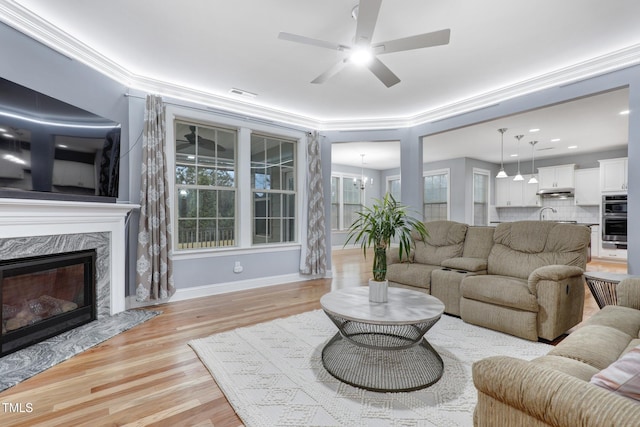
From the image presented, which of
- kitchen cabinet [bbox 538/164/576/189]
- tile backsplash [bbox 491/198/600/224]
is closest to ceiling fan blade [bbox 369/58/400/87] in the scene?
kitchen cabinet [bbox 538/164/576/189]

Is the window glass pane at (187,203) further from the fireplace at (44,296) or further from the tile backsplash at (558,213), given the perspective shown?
the tile backsplash at (558,213)

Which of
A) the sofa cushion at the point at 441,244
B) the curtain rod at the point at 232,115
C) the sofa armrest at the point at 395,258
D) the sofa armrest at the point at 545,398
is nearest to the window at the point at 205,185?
the curtain rod at the point at 232,115

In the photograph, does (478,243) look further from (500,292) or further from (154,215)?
(154,215)

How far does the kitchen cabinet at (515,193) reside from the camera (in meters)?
8.35

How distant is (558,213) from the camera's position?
321 inches

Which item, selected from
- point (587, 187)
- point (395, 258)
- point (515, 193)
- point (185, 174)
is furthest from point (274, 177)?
point (587, 187)

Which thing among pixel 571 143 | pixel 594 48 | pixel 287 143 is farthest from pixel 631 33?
pixel 571 143

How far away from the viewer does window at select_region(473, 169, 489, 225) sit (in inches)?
342

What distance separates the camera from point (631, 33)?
2.81 metres

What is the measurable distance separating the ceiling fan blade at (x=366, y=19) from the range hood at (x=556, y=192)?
7991 mm

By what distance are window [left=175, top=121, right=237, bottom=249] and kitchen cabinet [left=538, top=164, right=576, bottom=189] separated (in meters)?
8.00

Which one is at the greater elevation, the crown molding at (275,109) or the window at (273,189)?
the crown molding at (275,109)

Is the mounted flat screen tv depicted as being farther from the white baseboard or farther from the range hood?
the range hood

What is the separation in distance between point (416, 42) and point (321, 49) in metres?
1.13
